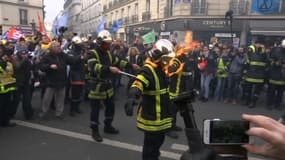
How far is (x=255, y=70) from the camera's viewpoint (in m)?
9.41

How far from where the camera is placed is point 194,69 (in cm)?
1080

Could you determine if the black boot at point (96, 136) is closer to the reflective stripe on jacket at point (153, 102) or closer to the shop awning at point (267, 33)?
the reflective stripe on jacket at point (153, 102)

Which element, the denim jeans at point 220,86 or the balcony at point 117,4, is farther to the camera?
the balcony at point 117,4

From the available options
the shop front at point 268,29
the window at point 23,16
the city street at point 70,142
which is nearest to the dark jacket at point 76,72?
the city street at point 70,142

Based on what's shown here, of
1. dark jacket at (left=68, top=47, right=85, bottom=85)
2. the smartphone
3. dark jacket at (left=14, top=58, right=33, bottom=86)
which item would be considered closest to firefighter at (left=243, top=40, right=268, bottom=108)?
dark jacket at (left=68, top=47, right=85, bottom=85)

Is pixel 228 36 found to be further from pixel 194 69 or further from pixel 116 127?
pixel 116 127

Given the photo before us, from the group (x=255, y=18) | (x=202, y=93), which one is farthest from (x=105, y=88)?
(x=255, y=18)

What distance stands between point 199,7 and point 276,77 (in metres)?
16.7

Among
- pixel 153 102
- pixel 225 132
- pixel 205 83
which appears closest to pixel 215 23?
pixel 205 83

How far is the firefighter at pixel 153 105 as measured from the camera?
4492 millimetres

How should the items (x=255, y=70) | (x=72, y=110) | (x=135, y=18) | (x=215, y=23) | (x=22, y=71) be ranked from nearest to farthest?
(x=22, y=71) → (x=72, y=110) → (x=255, y=70) → (x=215, y=23) → (x=135, y=18)

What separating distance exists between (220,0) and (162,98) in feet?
70.0

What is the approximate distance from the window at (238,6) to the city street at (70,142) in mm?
17413

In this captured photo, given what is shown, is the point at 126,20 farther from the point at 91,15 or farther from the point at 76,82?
the point at 76,82
